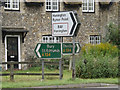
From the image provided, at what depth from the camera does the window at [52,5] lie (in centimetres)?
2667

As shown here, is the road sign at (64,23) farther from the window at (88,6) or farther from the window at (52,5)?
the window at (88,6)

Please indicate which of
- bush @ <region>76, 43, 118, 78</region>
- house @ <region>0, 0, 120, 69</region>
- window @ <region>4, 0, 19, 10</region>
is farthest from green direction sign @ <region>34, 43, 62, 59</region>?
window @ <region>4, 0, 19, 10</region>

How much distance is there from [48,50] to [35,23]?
32.1ft

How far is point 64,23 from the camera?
16094 millimetres

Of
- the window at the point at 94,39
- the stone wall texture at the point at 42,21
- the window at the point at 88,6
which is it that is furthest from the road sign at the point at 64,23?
the window at the point at 94,39

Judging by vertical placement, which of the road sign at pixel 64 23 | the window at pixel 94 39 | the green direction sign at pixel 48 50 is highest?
the road sign at pixel 64 23

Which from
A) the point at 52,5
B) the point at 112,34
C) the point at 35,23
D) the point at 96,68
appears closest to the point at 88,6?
the point at 112,34

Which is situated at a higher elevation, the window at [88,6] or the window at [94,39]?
the window at [88,6]

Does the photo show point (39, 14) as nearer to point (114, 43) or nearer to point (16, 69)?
point (16, 69)

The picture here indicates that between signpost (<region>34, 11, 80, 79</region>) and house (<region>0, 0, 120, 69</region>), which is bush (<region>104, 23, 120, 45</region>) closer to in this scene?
house (<region>0, 0, 120, 69</region>)

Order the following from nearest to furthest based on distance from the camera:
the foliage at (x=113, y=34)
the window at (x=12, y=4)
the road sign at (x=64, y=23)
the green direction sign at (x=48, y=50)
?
the road sign at (x=64, y=23) < the green direction sign at (x=48, y=50) < the window at (x=12, y=4) < the foliage at (x=113, y=34)

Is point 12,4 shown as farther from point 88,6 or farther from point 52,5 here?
point 88,6

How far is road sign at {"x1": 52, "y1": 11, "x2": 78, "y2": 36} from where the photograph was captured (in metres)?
16.0

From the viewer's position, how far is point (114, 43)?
2770 cm
